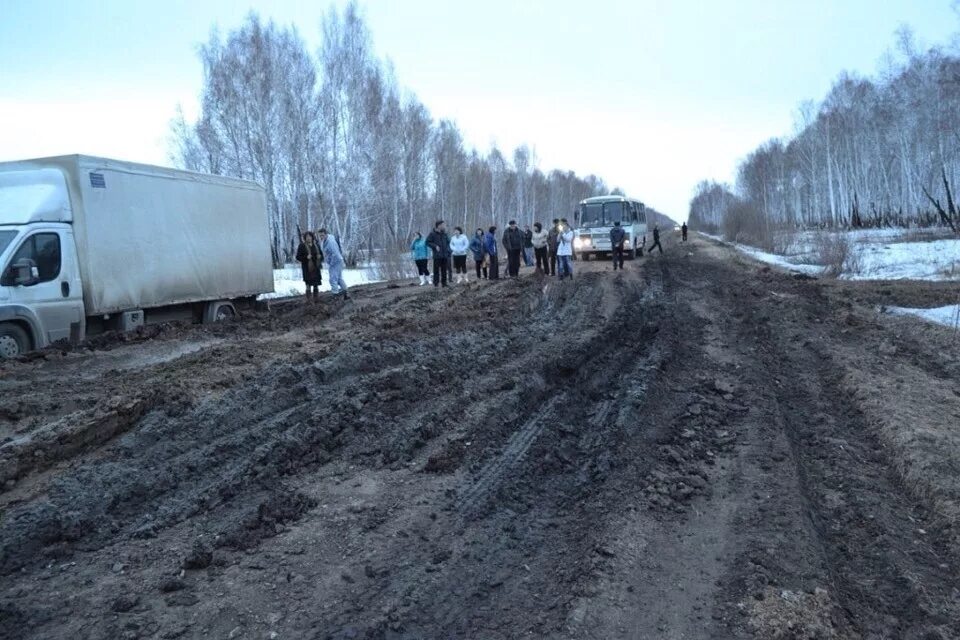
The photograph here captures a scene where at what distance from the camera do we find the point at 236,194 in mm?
13656

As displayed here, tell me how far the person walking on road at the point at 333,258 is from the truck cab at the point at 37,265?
6853 mm

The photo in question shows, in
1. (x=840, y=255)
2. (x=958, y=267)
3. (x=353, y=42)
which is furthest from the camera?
(x=353, y=42)

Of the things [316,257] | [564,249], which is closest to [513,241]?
[564,249]

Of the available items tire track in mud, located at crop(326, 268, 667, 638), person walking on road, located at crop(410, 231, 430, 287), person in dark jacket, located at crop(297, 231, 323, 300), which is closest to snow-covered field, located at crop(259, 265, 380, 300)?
person in dark jacket, located at crop(297, 231, 323, 300)

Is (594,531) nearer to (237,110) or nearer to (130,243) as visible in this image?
(130,243)

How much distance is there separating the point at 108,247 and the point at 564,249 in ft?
39.3

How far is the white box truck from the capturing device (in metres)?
9.37

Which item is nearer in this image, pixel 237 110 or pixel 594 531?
pixel 594 531

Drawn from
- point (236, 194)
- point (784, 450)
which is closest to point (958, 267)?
point (784, 450)

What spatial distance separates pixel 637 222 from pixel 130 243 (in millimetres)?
23369

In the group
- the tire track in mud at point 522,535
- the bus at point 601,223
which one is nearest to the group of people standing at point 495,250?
the bus at point 601,223

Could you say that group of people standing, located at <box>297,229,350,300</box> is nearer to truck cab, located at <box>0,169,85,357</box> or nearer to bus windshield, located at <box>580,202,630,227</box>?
truck cab, located at <box>0,169,85,357</box>

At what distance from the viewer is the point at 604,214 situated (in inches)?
1124

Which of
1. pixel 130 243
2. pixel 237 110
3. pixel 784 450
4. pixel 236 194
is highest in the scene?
pixel 237 110
